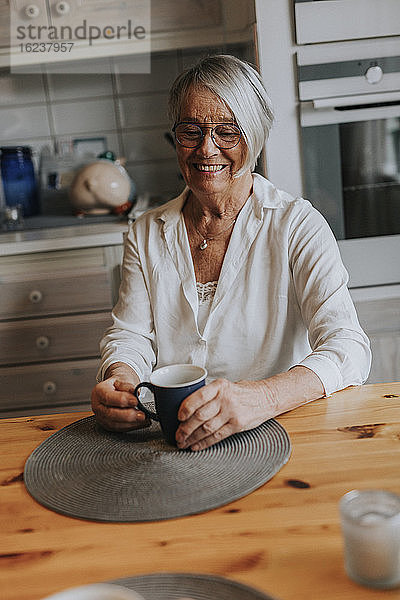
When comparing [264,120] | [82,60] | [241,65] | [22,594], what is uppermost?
[82,60]

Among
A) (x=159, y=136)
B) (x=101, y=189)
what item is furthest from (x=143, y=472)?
(x=159, y=136)

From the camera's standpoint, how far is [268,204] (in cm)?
147

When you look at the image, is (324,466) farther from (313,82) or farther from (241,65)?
(313,82)

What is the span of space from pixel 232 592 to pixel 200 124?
1.03 m

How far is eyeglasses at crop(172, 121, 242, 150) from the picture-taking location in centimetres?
140

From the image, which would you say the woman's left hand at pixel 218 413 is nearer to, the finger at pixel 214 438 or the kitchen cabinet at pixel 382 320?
the finger at pixel 214 438

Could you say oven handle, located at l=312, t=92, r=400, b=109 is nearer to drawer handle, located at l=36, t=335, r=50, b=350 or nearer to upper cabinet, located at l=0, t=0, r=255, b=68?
upper cabinet, located at l=0, t=0, r=255, b=68

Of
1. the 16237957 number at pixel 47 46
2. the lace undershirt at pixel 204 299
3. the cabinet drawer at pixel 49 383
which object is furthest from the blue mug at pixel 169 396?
the 16237957 number at pixel 47 46

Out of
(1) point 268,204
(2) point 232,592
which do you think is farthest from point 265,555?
(1) point 268,204

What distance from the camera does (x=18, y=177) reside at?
9.14 feet

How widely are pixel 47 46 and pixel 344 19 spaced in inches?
48.1

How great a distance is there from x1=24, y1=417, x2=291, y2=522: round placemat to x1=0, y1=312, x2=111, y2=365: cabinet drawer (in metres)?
1.38

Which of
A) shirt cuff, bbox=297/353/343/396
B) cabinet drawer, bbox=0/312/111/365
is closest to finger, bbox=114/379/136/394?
shirt cuff, bbox=297/353/343/396

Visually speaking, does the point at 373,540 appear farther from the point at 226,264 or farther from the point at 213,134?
the point at 213,134
